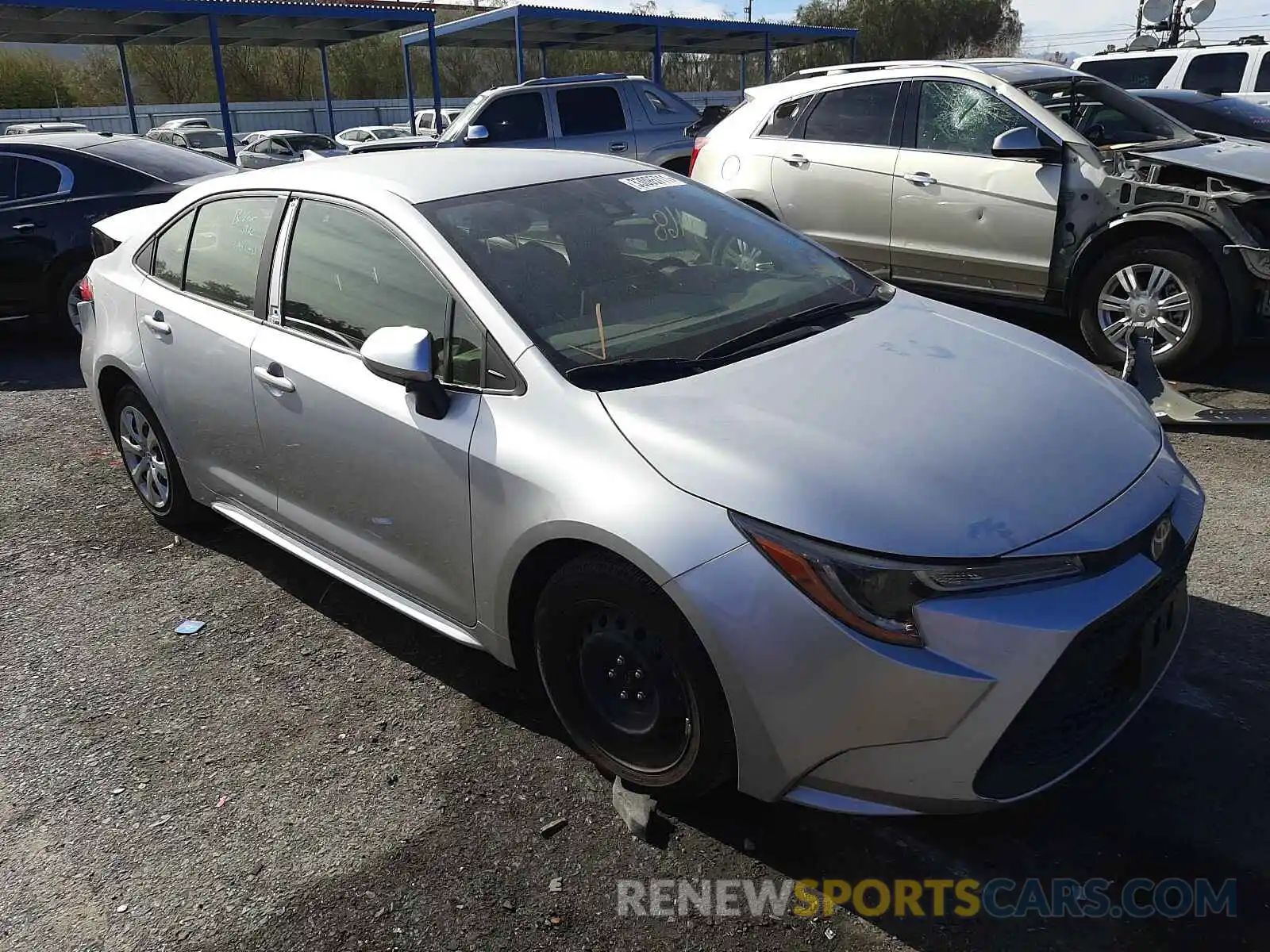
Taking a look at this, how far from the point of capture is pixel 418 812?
2.86m

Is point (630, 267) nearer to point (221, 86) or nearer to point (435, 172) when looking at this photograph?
point (435, 172)

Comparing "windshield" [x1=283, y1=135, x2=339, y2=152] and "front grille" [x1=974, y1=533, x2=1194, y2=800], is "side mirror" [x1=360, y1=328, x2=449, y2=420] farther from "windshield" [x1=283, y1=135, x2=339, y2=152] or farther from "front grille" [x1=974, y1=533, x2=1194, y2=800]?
"windshield" [x1=283, y1=135, x2=339, y2=152]

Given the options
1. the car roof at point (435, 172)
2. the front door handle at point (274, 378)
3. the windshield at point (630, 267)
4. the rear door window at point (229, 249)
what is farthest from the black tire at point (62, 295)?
the windshield at point (630, 267)

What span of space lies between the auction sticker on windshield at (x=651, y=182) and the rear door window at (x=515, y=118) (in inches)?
361

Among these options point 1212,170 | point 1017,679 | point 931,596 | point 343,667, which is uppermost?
point 1212,170

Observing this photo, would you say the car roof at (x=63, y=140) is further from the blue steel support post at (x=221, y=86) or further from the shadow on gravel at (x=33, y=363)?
the blue steel support post at (x=221, y=86)

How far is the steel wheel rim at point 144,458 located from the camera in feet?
15.0

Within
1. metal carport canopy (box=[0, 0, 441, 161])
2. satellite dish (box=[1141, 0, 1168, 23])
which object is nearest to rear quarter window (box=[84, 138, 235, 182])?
metal carport canopy (box=[0, 0, 441, 161])

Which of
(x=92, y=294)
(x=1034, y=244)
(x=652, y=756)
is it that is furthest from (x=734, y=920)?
(x=1034, y=244)

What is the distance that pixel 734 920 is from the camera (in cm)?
244

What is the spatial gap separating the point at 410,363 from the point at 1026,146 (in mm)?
4794

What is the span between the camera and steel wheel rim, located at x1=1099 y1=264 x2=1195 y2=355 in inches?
236

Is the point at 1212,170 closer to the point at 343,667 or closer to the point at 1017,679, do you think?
the point at 1017,679

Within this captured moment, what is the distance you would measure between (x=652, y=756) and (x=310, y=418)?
1621 millimetres
